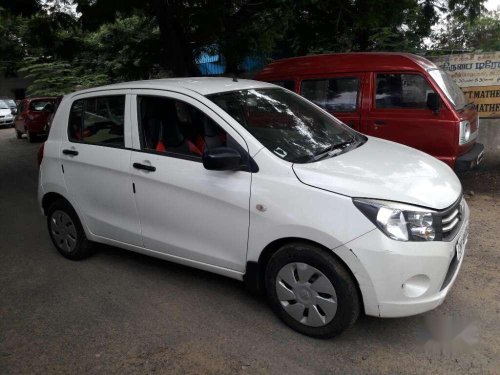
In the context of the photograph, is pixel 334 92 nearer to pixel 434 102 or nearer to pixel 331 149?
pixel 434 102

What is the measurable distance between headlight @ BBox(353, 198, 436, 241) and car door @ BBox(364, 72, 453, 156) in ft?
10.8

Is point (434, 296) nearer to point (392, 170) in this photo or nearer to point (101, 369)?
point (392, 170)

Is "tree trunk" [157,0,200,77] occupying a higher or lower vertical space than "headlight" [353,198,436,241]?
higher

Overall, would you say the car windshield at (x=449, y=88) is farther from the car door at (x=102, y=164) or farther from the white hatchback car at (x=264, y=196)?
the car door at (x=102, y=164)

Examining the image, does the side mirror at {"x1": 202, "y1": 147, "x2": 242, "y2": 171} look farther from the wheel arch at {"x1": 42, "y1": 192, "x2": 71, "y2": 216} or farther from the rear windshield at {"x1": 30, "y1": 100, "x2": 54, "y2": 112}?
the rear windshield at {"x1": 30, "y1": 100, "x2": 54, "y2": 112}

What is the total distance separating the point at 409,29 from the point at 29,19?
8.62m

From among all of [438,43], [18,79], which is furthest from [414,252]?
[18,79]

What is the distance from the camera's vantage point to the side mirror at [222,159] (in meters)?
3.20

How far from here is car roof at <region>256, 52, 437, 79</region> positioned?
612cm

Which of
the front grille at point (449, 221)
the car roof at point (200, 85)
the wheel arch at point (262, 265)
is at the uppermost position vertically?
the car roof at point (200, 85)

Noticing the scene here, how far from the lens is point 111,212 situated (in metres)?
4.17

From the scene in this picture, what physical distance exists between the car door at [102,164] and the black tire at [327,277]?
1.40m

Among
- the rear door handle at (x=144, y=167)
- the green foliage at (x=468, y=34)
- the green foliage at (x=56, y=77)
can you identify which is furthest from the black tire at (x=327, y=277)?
the green foliage at (x=56, y=77)

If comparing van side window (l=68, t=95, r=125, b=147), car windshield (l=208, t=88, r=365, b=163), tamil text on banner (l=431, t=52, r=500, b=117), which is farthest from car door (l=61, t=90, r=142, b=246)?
tamil text on banner (l=431, t=52, r=500, b=117)
